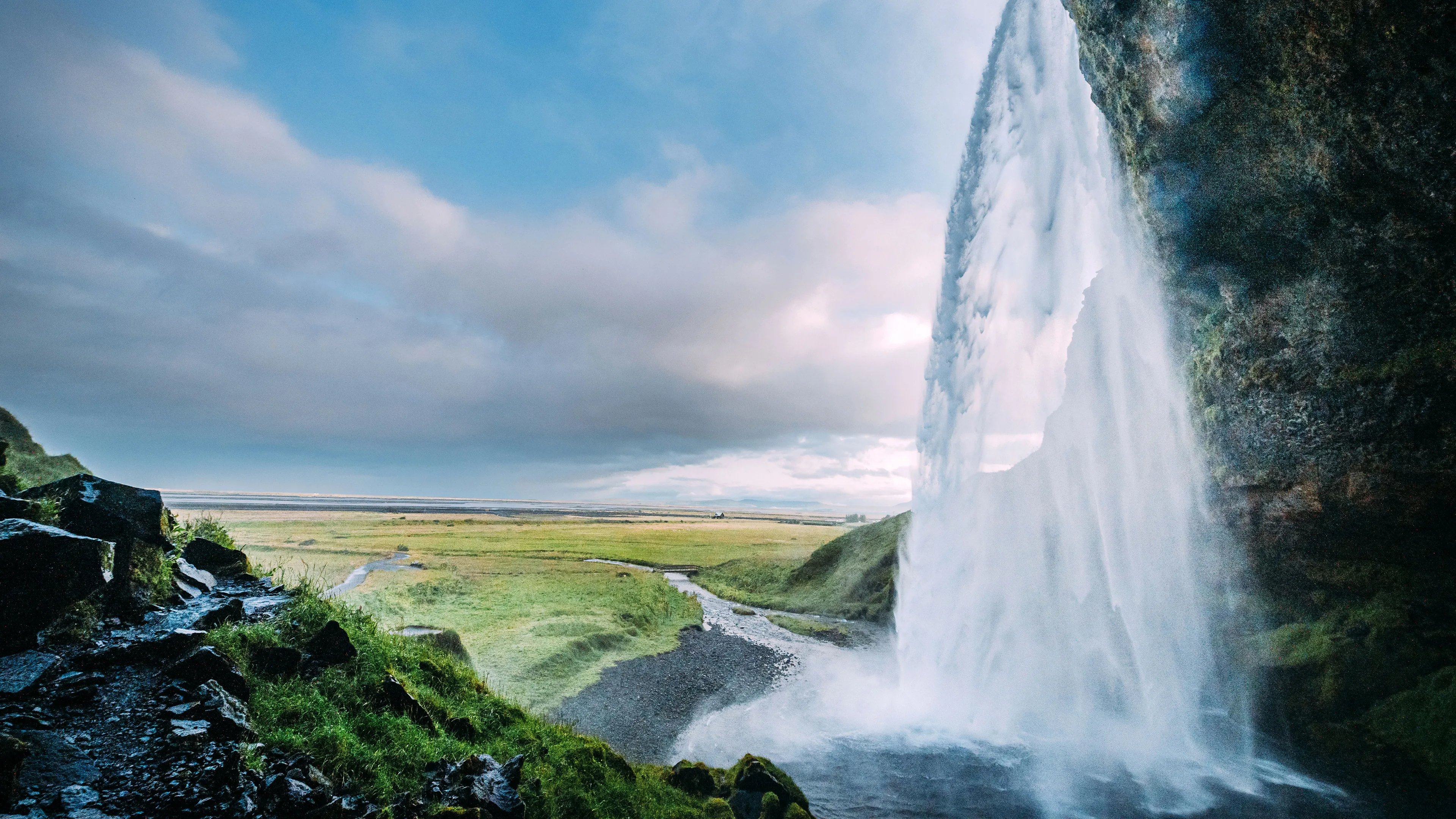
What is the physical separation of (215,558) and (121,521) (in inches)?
152

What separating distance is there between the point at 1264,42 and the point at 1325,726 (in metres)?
19.5

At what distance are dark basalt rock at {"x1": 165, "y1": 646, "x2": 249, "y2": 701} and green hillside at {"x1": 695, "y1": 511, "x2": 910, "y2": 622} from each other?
3571cm

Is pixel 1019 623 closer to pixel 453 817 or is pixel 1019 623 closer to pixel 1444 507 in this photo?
pixel 1444 507

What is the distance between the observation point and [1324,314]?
16078 millimetres

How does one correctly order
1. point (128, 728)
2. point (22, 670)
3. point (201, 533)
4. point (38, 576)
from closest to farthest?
1. point (128, 728)
2. point (22, 670)
3. point (38, 576)
4. point (201, 533)

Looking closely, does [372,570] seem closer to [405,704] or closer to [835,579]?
[835,579]

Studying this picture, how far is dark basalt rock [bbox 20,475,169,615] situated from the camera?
30.9 ft

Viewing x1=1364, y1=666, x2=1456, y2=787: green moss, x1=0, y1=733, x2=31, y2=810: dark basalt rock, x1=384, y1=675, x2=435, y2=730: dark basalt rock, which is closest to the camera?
x1=0, y1=733, x2=31, y2=810: dark basalt rock

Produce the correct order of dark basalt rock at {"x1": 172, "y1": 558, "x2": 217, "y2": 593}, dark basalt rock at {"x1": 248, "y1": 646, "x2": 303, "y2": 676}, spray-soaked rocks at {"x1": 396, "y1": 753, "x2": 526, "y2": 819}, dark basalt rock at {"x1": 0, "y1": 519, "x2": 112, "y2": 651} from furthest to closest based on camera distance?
dark basalt rock at {"x1": 172, "y1": 558, "x2": 217, "y2": 593}, dark basalt rock at {"x1": 248, "y1": 646, "x2": 303, "y2": 676}, spray-soaked rocks at {"x1": 396, "y1": 753, "x2": 526, "y2": 819}, dark basalt rock at {"x1": 0, "y1": 519, "x2": 112, "y2": 651}

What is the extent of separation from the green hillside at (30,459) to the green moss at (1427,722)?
35884 mm

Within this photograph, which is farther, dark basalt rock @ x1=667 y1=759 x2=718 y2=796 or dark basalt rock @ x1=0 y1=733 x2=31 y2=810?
dark basalt rock @ x1=667 y1=759 x2=718 y2=796

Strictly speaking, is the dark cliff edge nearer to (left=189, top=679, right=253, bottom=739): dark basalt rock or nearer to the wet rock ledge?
the wet rock ledge

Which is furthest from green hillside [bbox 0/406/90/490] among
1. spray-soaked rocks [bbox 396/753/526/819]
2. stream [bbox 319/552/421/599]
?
stream [bbox 319/552/421/599]

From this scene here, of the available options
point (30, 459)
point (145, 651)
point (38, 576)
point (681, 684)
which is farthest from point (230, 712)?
point (681, 684)
